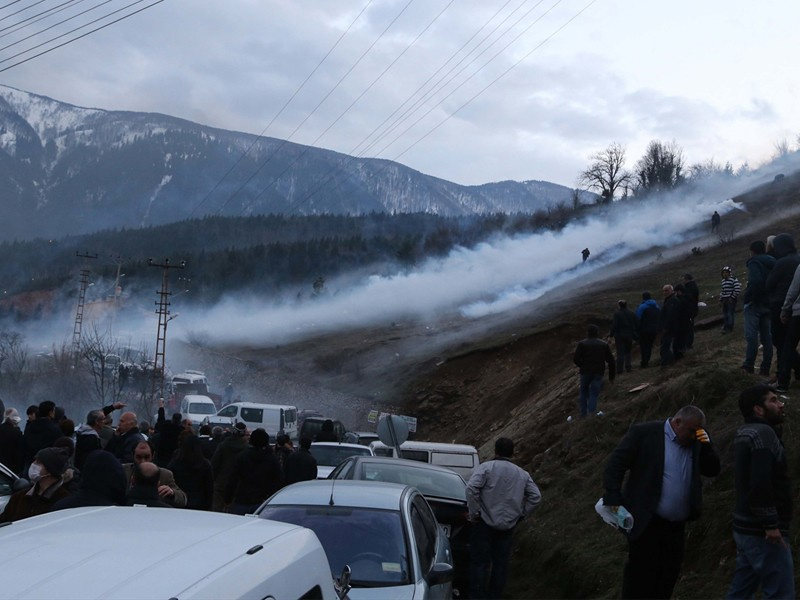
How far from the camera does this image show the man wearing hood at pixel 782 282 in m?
12.2

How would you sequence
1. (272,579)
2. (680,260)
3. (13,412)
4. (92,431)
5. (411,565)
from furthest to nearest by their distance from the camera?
(680,260)
(13,412)
(92,431)
(411,565)
(272,579)

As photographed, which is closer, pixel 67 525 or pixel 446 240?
pixel 67 525

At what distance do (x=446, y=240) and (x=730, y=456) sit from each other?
8901 centimetres

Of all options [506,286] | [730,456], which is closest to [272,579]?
[730,456]

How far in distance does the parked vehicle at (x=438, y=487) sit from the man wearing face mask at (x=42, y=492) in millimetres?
4410

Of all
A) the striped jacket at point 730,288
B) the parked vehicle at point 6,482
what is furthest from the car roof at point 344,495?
the striped jacket at point 730,288

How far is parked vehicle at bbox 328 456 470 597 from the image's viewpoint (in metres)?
11.4

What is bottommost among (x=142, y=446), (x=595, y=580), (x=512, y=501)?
(x=595, y=580)

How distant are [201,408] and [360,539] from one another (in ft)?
111

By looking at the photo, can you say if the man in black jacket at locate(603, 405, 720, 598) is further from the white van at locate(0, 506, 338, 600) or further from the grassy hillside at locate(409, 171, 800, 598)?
the white van at locate(0, 506, 338, 600)

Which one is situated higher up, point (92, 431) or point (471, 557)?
point (92, 431)

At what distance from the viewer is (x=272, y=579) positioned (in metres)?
3.68

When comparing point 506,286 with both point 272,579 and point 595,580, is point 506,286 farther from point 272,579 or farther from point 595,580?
point 272,579

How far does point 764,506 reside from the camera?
6.61 metres
